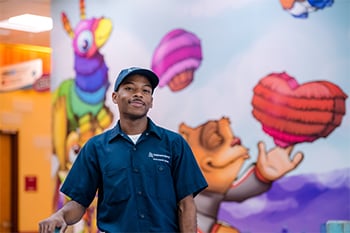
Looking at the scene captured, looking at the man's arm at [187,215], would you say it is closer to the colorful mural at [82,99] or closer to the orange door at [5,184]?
the colorful mural at [82,99]

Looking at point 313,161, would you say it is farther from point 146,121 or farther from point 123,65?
point 146,121

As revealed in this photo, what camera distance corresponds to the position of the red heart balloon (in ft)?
18.7

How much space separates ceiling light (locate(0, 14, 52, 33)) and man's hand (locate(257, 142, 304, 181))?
3.38 m

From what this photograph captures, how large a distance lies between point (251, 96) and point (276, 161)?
0.59 meters

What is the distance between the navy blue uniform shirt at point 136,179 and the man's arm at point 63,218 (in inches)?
1.3

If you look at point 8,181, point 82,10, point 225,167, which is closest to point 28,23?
point 82,10

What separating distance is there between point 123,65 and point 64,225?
4.07 meters

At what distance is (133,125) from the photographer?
3137mm

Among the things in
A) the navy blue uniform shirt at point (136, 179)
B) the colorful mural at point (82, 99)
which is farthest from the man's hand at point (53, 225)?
the colorful mural at point (82, 99)

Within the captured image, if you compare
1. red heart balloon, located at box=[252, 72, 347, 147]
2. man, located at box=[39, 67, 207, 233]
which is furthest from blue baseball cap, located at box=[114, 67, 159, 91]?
red heart balloon, located at box=[252, 72, 347, 147]

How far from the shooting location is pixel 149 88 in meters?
3.14

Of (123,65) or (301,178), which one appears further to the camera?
(123,65)

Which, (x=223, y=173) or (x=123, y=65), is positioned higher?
(x=123, y=65)

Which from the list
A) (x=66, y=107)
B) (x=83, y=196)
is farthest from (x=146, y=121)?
(x=66, y=107)
